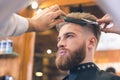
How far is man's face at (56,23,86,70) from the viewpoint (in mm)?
1511

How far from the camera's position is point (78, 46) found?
1555mm

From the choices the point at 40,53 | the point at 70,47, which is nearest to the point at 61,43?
the point at 70,47

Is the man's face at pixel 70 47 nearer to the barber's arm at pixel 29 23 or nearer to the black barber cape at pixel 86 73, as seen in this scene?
the black barber cape at pixel 86 73

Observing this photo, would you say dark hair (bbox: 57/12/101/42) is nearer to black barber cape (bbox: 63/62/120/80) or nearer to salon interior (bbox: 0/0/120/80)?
black barber cape (bbox: 63/62/120/80)

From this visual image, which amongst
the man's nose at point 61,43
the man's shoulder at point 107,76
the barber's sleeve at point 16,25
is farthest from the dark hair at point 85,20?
the barber's sleeve at point 16,25

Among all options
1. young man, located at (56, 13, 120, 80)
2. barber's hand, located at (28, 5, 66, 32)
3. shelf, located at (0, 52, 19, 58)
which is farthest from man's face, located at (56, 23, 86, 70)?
shelf, located at (0, 52, 19, 58)

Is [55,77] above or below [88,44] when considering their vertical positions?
below

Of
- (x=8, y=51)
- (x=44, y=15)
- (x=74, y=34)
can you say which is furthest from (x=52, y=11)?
(x=8, y=51)

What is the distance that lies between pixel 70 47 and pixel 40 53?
1.22 metres

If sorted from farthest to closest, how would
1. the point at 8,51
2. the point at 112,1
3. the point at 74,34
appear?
the point at 8,51 < the point at 74,34 < the point at 112,1

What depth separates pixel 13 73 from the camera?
2732mm

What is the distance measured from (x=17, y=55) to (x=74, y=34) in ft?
4.30

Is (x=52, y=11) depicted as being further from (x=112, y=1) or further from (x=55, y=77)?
(x=55, y=77)

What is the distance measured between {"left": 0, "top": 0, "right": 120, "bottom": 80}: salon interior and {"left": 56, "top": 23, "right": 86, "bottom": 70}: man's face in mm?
999
